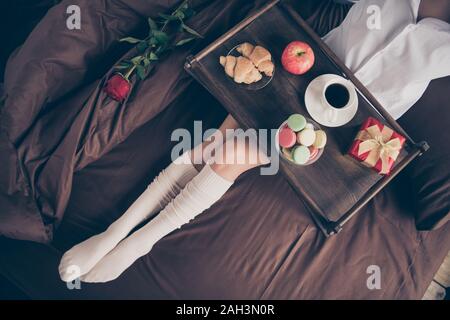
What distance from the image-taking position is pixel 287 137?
95 centimetres

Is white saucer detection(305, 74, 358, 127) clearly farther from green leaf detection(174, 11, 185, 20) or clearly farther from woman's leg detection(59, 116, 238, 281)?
green leaf detection(174, 11, 185, 20)

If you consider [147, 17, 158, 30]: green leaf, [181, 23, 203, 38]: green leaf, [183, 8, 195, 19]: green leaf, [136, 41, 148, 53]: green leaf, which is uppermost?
[147, 17, 158, 30]: green leaf

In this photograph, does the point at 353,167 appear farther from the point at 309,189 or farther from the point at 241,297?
the point at 241,297

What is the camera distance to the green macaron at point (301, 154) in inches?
37.3

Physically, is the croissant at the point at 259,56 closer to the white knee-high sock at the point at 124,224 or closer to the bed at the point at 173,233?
the bed at the point at 173,233

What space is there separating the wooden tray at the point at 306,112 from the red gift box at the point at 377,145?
4 centimetres

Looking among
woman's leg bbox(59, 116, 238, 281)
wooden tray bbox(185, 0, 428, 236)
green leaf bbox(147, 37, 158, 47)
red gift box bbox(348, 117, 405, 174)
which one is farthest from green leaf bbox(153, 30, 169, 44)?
red gift box bbox(348, 117, 405, 174)

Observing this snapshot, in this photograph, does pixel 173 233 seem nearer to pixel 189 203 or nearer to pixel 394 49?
pixel 189 203

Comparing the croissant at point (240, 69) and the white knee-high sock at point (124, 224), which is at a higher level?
the croissant at point (240, 69)

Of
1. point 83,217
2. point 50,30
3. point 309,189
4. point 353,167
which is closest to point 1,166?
point 83,217

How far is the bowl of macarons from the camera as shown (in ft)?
3.10

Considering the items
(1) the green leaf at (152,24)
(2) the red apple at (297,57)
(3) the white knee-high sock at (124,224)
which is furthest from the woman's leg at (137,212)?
(1) the green leaf at (152,24)

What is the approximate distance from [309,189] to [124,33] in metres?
0.71

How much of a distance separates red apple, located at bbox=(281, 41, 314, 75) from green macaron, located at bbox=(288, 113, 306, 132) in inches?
5.3
